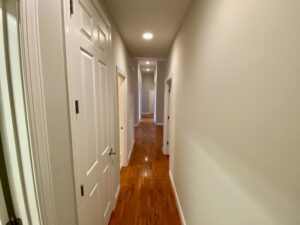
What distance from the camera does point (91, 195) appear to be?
135 cm

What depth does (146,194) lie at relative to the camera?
2598 mm

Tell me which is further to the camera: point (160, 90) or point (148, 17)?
point (160, 90)

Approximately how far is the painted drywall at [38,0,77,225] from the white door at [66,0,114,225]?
0.19 ft

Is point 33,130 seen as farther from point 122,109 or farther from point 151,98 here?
Answer: point 151,98

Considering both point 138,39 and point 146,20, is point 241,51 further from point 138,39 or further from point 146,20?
point 138,39

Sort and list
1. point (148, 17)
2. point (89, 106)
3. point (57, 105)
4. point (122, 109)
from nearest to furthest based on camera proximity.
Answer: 1. point (57, 105)
2. point (89, 106)
3. point (148, 17)
4. point (122, 109)

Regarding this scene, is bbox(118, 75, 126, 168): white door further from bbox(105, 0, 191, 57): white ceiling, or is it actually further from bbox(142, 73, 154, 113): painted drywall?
bbox(142, 73, 154, 113): painted drywall

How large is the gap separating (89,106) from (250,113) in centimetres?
110

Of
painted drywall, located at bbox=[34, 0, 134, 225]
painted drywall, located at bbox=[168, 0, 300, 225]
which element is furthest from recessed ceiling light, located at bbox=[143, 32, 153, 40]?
painted drywall, located at bbox=[34, 0, 134, 225]

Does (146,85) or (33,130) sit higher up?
(146,85)

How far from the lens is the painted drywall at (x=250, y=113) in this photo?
1.75 ft

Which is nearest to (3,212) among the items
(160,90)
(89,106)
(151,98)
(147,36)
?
(89,106)

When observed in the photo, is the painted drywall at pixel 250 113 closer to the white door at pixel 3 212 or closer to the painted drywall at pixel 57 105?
the painted drywall at pixel 57 105

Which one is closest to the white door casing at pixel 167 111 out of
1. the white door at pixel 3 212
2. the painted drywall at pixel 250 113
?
the painted drywall at pixel 250 113
